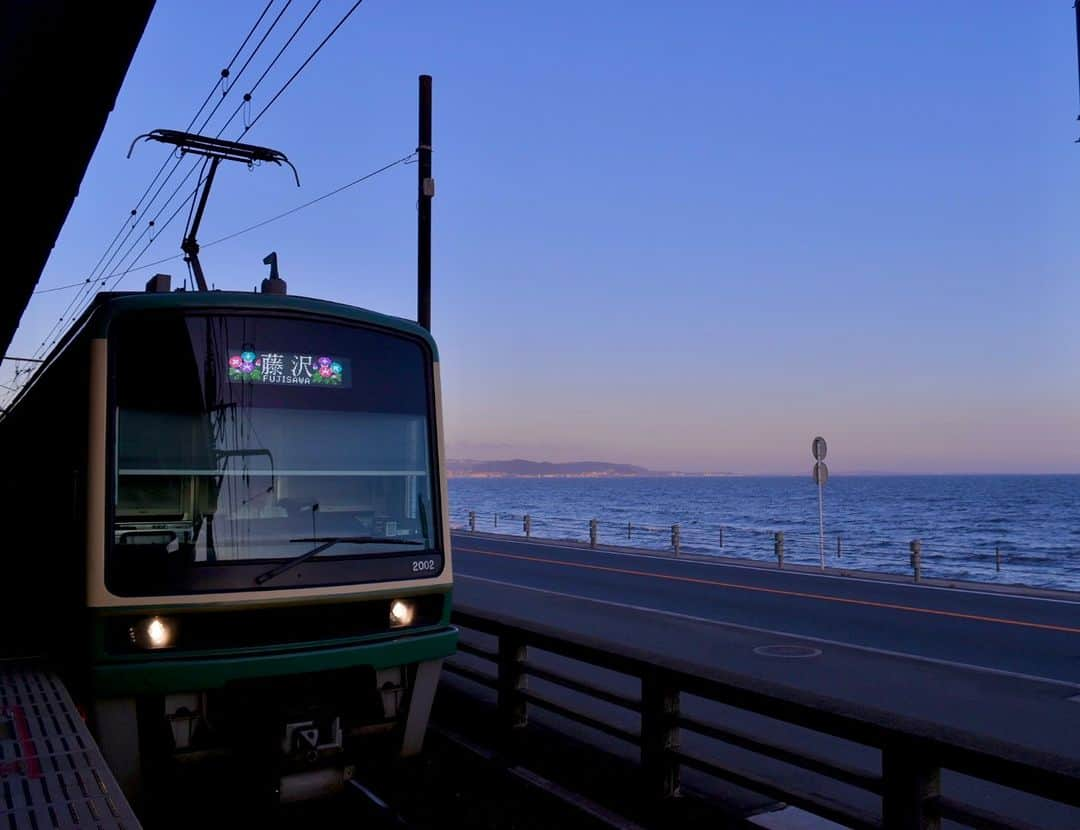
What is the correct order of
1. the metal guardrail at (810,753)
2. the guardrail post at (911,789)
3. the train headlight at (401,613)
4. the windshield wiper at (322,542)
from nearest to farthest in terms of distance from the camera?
the metal guardrail at (810,753)
the guardrail post at (911,789)
the windshield wiper at (322,542)
the train headlight at (401,613)

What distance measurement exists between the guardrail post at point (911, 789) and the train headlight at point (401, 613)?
11.0 feet

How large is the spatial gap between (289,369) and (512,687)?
2972 mm

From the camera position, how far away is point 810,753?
4719mm

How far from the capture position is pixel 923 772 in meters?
4.01

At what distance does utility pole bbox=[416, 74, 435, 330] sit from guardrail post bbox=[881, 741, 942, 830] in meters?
9.86

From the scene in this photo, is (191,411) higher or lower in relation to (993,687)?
higher

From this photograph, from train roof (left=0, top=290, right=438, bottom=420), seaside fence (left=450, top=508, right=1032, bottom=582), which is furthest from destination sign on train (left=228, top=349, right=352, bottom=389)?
seaside fence (left=450, top=508, right=1032, bottom=582)

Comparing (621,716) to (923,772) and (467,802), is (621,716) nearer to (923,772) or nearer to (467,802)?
(467,802)

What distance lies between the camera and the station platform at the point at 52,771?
3.70 m

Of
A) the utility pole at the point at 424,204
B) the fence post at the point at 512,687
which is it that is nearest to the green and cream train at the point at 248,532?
the fence post at the point at 512,687

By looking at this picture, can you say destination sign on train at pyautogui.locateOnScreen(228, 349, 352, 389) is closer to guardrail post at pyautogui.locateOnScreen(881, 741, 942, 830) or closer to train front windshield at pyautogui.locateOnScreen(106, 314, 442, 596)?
train front windshield at pyautogui.locateOnScreen(106, 314, 442, 596)

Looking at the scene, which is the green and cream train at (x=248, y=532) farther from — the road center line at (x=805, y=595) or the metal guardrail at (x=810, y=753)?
the road center line at (x=805, y=595)

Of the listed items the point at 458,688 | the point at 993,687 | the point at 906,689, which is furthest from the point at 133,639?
the point at 993,687

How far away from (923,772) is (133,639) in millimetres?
4167
